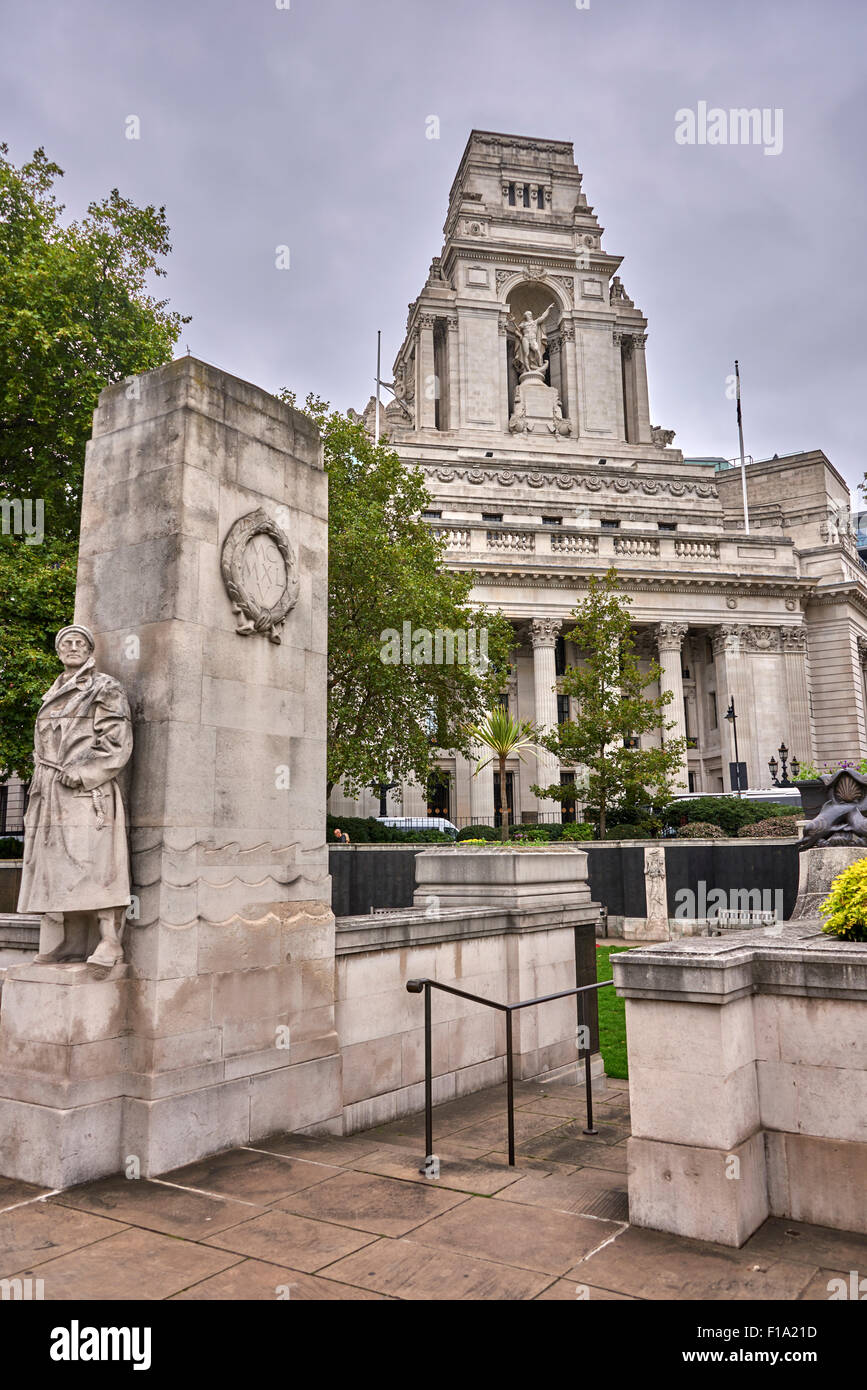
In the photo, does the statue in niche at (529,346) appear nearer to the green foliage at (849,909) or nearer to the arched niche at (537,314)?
the arched niche at (537,314)

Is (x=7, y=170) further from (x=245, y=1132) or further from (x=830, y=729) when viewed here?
(x=830, y=729)

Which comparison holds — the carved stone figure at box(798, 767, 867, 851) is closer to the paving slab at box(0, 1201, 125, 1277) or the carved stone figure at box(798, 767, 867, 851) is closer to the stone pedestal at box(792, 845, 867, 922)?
the stone pedestal at box(792, 845, 867, 922)

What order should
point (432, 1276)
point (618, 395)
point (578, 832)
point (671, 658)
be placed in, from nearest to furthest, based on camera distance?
point (432, 1276) < point (578, 832) < point (671, 658) < point (618, 395)

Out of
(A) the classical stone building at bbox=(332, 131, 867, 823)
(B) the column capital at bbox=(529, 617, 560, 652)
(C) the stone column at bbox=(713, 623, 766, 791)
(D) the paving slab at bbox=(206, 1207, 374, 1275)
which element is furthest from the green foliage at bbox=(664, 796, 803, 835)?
(D) the paving slab at bbox=(206, 1207, 374, 1275)

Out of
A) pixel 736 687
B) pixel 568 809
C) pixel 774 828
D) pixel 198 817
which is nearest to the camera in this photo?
pixel 198 817

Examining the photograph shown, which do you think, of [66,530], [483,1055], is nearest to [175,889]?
[483,1055]

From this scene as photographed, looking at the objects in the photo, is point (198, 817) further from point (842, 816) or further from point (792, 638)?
point (792, 638)

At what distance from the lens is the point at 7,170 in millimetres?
23703

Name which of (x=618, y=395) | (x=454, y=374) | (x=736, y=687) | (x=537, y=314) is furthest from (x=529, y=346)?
(x=736, y=687)

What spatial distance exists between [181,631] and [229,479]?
1514 mm

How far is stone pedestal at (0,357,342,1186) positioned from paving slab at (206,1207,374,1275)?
1.31 meters

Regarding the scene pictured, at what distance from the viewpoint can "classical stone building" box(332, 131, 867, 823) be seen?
178 feet

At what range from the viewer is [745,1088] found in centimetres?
570

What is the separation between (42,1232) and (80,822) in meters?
2.55
